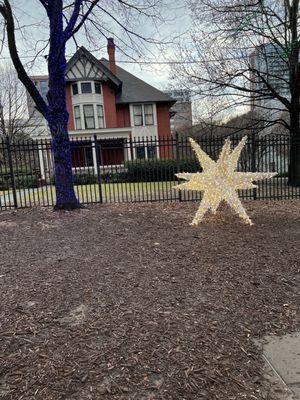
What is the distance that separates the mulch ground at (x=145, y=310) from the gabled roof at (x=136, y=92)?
2324 centimetres

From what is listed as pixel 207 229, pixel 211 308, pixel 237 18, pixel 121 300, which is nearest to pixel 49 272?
pixel 121 300

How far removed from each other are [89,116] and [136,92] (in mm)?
4491

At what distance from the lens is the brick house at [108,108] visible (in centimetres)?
2717

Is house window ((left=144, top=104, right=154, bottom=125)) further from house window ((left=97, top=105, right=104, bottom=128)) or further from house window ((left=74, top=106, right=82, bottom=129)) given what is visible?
house window ((left=74, top=106, right=82, bottom=129))

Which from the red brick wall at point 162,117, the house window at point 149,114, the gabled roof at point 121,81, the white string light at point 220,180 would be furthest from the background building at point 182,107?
the white string light at point 220,180

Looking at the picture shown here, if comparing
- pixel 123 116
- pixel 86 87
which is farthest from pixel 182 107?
pixel 86 87

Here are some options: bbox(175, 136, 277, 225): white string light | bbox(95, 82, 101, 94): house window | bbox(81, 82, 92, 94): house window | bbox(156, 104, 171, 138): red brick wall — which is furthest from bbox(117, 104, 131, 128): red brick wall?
bbox(175, 136, 277, 225): white string light

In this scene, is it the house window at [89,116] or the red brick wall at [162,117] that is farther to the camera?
the red brick wall at [162,117]

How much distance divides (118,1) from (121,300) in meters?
8.76

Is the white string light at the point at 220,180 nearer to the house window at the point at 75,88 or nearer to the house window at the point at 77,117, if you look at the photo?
the house window at the point at 77,117

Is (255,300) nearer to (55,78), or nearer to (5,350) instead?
(5,350)

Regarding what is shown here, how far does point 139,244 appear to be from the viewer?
6059 mm

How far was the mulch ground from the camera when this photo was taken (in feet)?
8.57

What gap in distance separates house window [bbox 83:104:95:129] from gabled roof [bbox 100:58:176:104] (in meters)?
2.24
